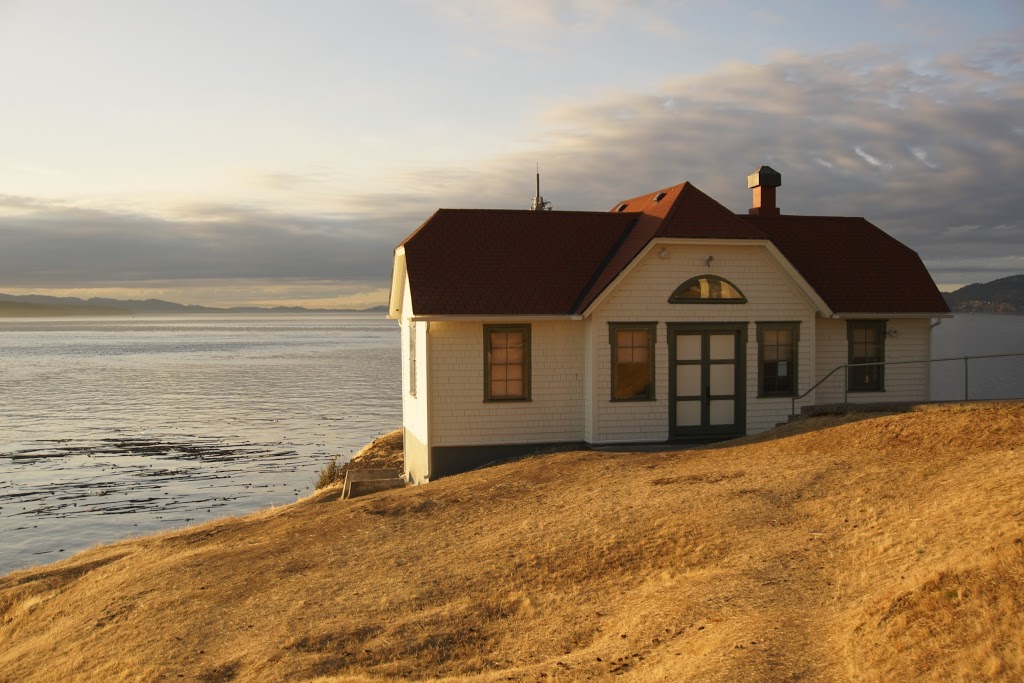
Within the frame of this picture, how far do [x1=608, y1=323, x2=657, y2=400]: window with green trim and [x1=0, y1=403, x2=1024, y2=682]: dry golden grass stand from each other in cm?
348

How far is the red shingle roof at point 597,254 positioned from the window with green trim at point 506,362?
0.61 m

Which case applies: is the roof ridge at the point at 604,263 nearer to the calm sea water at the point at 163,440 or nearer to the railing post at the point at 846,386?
the railing post at the point at 846,386

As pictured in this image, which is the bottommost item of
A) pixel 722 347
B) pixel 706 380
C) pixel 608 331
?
pixel 706 380

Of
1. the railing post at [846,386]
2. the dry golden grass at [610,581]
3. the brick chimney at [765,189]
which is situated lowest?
the dry golden grass at [610,581]

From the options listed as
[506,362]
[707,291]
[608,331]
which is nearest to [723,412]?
[707,291]

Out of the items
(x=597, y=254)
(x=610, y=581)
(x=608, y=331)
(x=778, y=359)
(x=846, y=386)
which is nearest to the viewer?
(x=610, y=581)

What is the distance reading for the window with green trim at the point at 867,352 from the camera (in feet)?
75.8

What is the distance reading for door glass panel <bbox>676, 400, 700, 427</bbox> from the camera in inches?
835

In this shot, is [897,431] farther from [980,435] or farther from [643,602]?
[643,602]

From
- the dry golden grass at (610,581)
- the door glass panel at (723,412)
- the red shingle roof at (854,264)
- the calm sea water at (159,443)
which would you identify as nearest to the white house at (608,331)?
the door glass panel at (723,412)

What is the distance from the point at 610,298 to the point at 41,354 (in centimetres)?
12083

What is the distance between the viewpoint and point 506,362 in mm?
20734

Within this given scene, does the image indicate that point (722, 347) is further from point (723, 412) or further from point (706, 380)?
point (723, 412)

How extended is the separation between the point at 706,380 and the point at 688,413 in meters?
0.88
